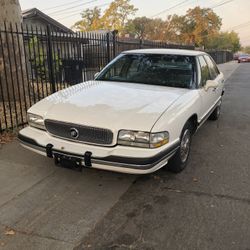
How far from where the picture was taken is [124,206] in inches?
131

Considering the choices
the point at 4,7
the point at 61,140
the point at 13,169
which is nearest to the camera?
the point at 61,140

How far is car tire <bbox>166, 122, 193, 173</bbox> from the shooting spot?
3923mm

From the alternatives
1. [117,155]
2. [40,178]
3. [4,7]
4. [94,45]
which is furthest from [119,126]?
[94,45]

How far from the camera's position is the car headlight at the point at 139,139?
3.22m

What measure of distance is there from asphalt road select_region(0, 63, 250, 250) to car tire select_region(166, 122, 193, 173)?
0.11m

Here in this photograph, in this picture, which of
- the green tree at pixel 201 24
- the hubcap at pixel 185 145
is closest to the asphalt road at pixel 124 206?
the hubcap at pixel 185 145

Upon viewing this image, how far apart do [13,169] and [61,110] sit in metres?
1.28

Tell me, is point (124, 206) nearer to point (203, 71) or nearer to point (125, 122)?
point (125, 122)

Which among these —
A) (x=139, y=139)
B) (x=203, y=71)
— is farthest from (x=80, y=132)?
(x=203, y=71)

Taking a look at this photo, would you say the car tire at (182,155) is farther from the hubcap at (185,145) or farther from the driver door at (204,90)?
the driver door at (204,90)

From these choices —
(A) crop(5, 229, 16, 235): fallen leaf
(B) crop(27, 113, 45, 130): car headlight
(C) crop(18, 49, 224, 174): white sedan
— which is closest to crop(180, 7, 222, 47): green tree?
(C) crop(18, 49, 224, 174): white sedan

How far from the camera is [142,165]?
3.19m

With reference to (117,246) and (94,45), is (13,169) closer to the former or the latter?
(117,246)

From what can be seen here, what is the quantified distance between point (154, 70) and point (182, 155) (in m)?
1.57
